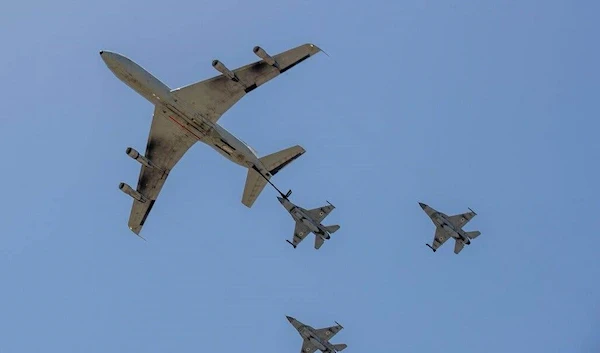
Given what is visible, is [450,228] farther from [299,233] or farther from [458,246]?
[299,233]

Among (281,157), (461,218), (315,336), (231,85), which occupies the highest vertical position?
(461,218)

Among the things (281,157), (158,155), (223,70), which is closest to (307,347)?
(281,157)

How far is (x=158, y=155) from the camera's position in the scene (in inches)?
3858

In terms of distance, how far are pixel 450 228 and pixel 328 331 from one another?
21680 millimetres

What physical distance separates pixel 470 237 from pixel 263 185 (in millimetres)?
32977

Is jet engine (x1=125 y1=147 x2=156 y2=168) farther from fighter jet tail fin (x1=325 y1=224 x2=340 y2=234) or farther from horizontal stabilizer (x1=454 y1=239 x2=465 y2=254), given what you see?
horizontal stabilizer (x1=454 y1=239 x2=465 y2=254)

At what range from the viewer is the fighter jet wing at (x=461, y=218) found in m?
114

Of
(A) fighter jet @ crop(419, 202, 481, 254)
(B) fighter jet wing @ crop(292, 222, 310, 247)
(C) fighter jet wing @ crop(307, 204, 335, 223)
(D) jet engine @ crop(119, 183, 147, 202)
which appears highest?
(A) fighter jet @ crop(419, 202, 481, 254)

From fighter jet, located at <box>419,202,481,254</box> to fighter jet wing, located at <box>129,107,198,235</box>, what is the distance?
37.8 m

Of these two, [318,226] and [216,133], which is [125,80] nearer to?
[216,133]

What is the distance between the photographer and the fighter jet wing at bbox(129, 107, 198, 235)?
94125 millimetres

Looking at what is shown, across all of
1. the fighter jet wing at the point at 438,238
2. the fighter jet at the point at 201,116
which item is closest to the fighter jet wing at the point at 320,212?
the fighter jet at the point at 201,116

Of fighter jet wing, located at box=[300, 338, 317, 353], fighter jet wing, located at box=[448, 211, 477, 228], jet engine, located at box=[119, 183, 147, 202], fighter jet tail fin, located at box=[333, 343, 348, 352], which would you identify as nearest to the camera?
jet engine, located at box=[119, 183, 147, 202]

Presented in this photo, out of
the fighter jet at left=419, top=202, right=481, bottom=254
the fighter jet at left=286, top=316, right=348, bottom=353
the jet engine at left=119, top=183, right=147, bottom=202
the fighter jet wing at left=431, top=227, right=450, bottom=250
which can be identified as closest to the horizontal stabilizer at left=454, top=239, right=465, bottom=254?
the fighter jet at left=419, top=202, right=481, bottom=254
